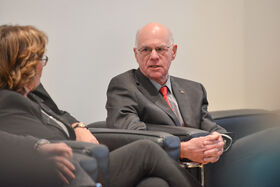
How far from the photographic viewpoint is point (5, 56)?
1.43 meters

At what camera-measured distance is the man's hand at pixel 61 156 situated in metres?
1.17

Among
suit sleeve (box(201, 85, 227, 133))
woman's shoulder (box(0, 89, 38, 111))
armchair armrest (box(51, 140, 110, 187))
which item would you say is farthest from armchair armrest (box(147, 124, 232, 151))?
woman's shoulder (box(0, 89, 38, 111))

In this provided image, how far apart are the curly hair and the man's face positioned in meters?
0.97

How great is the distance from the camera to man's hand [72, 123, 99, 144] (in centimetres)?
182

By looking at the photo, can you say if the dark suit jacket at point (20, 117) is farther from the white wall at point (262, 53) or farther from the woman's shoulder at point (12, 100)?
the white wall at point (262, 53)

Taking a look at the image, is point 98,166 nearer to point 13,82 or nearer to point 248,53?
point 13,82

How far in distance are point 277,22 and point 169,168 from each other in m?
0.92

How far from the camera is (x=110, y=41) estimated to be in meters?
2.71

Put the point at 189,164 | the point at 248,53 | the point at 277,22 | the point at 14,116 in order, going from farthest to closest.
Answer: the point at 189,164
the point at 14,116
the point at 248,53
the point at 277,22

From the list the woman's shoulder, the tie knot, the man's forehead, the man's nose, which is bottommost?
the tie knot

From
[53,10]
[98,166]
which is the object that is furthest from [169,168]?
[53,10]

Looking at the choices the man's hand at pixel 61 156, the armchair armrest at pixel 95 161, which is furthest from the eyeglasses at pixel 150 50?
the man's hand at pixel 61 156

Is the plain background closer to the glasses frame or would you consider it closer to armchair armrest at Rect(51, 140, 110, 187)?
the glasses frame

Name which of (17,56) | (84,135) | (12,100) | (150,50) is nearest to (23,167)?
(12,100)
